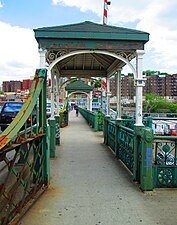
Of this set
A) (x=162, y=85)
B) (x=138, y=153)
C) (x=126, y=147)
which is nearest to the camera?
(x=138, y=153)

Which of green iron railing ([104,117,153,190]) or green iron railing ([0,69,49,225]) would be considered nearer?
green iron railing ([0,69,49,225])

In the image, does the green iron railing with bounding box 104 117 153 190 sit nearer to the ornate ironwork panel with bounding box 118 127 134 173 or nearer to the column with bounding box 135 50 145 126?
the ornate ironwork panel with bounding box 118 127 134 173

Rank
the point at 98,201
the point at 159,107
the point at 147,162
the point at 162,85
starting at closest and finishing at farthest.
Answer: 1. the point at 98,201
2. the point at 147,162
3. the point at 159,107
4. the point at 162,85

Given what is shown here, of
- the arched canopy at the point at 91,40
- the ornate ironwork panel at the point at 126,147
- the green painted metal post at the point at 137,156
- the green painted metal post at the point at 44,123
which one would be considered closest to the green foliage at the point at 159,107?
the ornate ironwork panel at the point at 126,147

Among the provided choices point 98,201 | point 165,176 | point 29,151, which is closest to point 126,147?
point 165,176

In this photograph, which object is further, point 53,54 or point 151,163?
point 53,54

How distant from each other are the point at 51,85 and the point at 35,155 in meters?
6.29

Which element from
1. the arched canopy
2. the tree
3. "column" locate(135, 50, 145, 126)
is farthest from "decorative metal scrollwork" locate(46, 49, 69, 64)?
the tree

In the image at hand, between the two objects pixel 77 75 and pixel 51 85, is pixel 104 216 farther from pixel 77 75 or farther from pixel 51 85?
pixel 77 75

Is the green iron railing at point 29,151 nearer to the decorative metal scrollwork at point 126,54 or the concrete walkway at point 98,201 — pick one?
the concrete walkway at point 98,201

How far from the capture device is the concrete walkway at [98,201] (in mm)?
4090

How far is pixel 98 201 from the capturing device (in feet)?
16.0

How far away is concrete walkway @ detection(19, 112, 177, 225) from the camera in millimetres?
4090

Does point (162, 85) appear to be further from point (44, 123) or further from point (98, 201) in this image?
point (98, 201)
